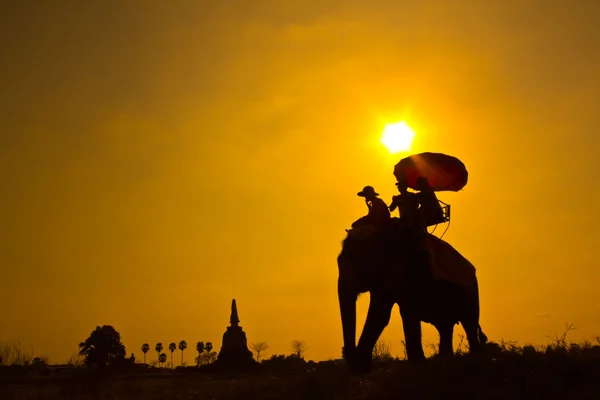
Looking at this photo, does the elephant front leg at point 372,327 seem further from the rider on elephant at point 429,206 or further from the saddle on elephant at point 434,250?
the rider on elephant at point 429,206

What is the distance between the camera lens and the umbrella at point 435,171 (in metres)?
14.9

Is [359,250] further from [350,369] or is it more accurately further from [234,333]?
[234,333]

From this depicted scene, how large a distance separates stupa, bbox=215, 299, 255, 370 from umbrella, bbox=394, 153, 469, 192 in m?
30.4

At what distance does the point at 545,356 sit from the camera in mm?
9195

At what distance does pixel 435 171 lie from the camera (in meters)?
15.1

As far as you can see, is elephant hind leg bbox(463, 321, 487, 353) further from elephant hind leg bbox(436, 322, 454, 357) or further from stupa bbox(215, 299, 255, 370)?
stupa bbox(215, 299, 255, 370)

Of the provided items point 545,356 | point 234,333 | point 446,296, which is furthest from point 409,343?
point 234,333

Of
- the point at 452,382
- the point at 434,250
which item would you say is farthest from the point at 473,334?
the point at 452,382

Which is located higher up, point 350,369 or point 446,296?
point 446,296

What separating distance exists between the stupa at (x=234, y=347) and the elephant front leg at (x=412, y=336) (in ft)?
98.9

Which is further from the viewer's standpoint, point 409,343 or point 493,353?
point 409,343

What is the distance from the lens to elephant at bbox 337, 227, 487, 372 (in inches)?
507

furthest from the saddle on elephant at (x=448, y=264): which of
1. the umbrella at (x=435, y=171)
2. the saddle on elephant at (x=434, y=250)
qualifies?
the umbrella at (x=435, y=171)

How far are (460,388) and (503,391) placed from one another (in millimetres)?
566
